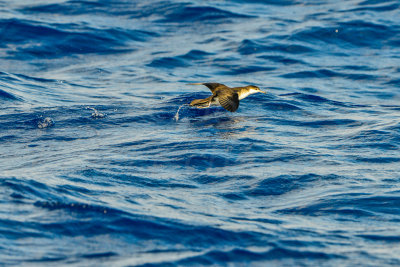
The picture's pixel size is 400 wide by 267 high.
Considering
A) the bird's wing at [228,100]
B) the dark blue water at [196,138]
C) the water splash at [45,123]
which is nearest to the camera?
the dark blue water at [196,138]

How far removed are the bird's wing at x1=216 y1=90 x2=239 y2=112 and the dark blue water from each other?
1.47 ft

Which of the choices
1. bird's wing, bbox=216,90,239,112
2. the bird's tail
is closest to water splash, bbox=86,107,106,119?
the bird's tail

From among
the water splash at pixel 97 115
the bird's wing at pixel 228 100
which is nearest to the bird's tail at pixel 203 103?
the bird's wing at pixel 228 100

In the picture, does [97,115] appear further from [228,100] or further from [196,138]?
[228,100]

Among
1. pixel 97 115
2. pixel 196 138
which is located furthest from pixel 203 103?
pixel 97 115

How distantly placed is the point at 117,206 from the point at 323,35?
13.3 metres

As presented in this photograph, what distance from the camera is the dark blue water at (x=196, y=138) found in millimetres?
6441

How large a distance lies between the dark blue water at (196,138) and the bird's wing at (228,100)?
448 millimetres

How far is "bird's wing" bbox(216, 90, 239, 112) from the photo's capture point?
1060 cm

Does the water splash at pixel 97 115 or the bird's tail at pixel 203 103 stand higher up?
the bird's tail at pixel 203 103

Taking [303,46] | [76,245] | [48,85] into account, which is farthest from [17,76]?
[76,245]

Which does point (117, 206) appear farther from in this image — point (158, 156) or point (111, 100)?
point (111, 100)

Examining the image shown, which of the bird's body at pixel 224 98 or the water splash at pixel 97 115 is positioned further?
the water splash at pixel 97 115

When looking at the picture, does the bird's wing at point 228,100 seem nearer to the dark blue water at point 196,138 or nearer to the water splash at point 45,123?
the dark blue water at point 196,138
